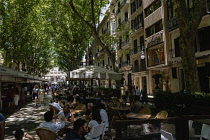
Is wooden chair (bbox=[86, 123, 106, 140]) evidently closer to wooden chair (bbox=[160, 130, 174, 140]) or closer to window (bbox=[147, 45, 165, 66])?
wooden chair (bbox=[160, 130, 174, 140])

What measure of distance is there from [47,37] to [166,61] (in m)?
17.5

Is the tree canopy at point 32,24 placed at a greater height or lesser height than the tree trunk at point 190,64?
greater

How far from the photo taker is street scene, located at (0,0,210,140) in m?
3.87

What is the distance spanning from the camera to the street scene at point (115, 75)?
152 inches

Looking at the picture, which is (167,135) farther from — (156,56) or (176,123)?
(156,56)

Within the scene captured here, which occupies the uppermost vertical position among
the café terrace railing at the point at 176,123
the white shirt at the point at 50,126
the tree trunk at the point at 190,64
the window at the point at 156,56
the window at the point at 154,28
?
the window at the point at 154,28

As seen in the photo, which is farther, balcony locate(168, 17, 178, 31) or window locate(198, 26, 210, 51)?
balcony locate(168, 17, 178, 31)

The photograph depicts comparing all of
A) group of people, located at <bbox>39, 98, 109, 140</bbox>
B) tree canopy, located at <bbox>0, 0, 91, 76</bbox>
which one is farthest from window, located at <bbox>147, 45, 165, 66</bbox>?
group of people, located at <bbox>39, 98, 109, 140</bbox>

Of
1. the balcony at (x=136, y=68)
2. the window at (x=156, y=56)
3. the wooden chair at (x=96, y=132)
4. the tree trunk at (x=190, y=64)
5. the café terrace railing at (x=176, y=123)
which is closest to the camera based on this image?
the café terrace railing at (x=176, y=123)

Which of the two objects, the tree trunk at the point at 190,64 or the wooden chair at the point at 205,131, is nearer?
the wooden chair at the point at 205,131

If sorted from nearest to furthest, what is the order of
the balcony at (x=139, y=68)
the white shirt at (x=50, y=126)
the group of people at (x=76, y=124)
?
the group of people at (x=76, y=124) → the white shirt at (x=50, y=126) → the balcony at (x=139, y=68)

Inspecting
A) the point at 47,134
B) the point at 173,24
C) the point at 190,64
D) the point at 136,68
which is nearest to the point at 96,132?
the point at 47,134

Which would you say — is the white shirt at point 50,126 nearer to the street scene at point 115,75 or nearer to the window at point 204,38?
the street scene at point 115,75

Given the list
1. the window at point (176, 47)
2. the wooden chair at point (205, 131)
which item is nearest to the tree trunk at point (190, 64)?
the wooden chair at point (205, 131)
